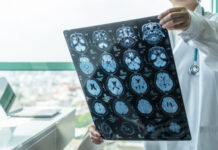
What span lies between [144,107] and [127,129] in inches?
4.5

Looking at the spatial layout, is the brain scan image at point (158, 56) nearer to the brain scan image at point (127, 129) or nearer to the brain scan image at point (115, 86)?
the brain scan image at point (115, 86)

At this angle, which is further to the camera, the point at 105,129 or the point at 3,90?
the point at 3,90

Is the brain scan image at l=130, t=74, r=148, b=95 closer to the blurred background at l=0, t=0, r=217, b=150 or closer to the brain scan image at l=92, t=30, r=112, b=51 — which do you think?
the brain scan image at l=92, t=30, r=112, b=51

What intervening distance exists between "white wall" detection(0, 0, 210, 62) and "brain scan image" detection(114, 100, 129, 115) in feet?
2.66

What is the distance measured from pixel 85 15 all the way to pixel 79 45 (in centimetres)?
79

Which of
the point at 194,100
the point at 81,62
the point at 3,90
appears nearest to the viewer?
the point at 81,62

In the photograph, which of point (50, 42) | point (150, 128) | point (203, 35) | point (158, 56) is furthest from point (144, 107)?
point (50, 42)

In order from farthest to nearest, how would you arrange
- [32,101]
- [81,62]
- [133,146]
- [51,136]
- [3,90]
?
1. [32,101]
2. [133,146]
3. [3,90]
4. [51,136]
5. [81,62]

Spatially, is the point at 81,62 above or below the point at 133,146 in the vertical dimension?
above

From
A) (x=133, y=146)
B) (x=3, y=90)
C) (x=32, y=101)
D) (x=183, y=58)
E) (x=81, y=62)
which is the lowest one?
(x=133, y=146)

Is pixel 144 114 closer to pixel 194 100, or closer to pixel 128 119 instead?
pixel 128 119

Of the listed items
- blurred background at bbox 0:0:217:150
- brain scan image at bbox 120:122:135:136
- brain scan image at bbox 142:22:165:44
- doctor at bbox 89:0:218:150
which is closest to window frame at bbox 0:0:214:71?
blurred background at bbox 0:0:217:150

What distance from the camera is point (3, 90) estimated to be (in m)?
1.46

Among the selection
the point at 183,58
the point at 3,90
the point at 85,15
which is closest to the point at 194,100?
the point at 183,58
